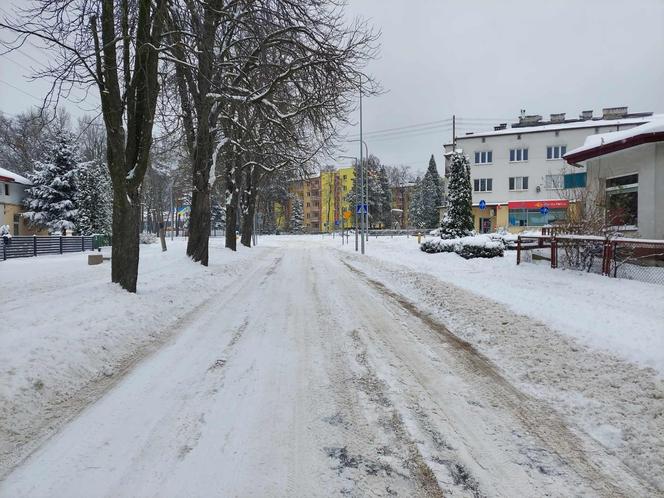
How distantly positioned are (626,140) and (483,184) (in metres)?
33.7

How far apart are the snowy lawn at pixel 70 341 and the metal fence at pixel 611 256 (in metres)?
10.3

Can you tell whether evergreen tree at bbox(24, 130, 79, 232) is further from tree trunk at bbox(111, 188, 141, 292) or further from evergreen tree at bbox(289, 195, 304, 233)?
evergreen tree at bbox(289, 195, 304, 233)

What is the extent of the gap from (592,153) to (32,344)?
1762 centimetres

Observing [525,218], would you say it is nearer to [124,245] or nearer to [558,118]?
[558,118]

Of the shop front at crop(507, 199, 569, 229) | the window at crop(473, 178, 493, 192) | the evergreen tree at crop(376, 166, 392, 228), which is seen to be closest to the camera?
the shop front at crop(507, 199, 569, 229)

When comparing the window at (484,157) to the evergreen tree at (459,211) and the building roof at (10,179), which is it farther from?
the building roof at (10,179)

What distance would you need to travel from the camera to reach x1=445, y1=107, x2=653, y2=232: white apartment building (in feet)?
145

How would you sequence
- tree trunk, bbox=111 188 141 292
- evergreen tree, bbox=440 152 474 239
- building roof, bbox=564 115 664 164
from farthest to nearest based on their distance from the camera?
evergreen tree, bbox=440 152 474 239, building roof, bbox=564 115 664 164, tree trunk, bbox=111 188 141 292

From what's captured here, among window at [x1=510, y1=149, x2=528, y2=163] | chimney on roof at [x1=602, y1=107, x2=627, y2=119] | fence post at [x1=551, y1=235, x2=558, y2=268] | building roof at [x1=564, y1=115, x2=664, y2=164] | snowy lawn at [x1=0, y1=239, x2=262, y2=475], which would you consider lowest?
snowy lawn at [x1=0, y1=239, x2=262, y2=475]

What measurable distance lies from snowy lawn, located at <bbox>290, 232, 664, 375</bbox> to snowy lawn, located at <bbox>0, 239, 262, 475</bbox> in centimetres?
645

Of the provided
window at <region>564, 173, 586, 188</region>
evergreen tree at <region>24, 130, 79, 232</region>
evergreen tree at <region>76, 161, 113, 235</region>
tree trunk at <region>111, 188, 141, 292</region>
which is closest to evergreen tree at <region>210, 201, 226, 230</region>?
evergreen tree at <region>76, 161, 113, 235</region>

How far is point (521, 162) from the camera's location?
45.5 m

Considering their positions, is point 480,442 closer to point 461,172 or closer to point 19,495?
point 19,495

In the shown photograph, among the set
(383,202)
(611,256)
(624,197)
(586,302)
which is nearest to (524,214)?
(624,197)
